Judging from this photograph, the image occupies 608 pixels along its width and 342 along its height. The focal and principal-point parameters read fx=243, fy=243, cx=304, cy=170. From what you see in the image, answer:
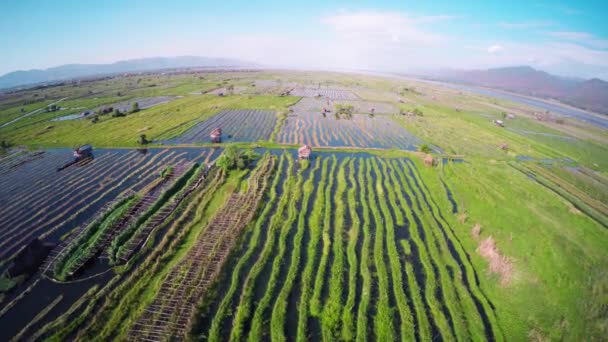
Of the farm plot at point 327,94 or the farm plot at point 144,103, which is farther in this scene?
the farm plot at point 327,94

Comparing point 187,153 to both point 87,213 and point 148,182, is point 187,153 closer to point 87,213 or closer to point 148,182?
point 148,182

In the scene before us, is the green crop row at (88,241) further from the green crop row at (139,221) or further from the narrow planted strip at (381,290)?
the narrow planted strip at (381,290)

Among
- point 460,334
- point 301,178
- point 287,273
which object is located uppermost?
point 301,178

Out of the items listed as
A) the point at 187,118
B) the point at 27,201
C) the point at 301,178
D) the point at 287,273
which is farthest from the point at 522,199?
the point at 187,118

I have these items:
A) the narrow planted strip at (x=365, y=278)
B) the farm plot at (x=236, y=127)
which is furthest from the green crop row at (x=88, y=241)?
the farm plot at (x=236, y=127)

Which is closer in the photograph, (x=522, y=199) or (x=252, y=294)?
(x=252, y=294)

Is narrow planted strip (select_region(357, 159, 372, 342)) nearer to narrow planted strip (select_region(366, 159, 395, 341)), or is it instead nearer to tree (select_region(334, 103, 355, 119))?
narrow planted strip (select_region(366, 159, 395, 341))
